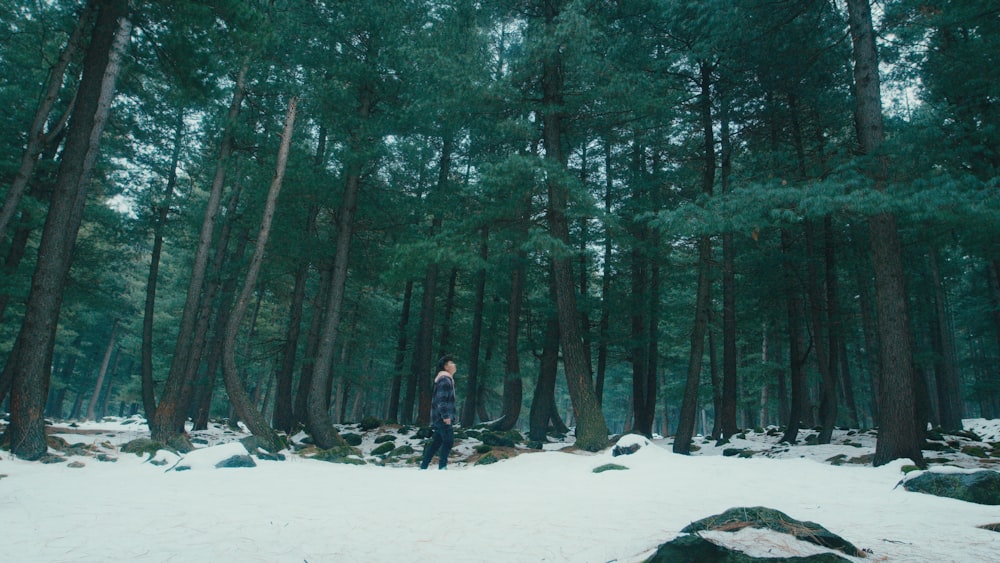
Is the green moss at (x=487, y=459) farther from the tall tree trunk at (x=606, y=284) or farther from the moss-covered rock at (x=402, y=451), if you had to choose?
the tall tree trunk at (x=606, y=284)

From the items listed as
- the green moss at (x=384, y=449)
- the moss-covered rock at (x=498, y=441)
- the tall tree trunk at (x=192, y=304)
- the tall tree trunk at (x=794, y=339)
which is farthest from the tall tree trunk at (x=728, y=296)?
the tall tree trunk at (x=192, y=304)

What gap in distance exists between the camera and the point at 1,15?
11297 millimetres

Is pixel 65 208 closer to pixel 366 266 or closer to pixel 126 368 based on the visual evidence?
pixel 366 266

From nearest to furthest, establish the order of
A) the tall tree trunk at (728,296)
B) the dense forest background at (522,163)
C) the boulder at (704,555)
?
1. the boulder at (704,555)
2. the dense forest background at (522,163)
3. the tall tree trunk at (728,296)

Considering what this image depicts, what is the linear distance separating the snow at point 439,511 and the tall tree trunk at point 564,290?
109 inches

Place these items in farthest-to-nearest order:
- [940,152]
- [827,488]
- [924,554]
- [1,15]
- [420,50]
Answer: [1,15], [420,50], [940,152], [827,488], [924,554]

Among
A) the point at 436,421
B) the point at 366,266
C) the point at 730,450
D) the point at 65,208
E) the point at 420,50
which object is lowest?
the point at 730,450

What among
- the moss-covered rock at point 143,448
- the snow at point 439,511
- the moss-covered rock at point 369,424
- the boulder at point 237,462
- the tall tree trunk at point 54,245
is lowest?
the moss-covered rock at point 369,424

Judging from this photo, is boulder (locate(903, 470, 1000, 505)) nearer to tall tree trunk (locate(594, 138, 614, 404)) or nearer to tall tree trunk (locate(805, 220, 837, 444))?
tall tree trunk (locate(805, 220, 837, 444))

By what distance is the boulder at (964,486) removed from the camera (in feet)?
16.4

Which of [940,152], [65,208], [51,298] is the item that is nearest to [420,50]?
[65,208]

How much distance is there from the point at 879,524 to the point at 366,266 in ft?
49.4

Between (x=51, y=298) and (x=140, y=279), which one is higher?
(x=140, y=279)

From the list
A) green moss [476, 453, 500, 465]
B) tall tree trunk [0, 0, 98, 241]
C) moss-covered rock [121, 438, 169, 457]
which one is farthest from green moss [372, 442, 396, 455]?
tall tree trunk [0, 0, 98, 241]
